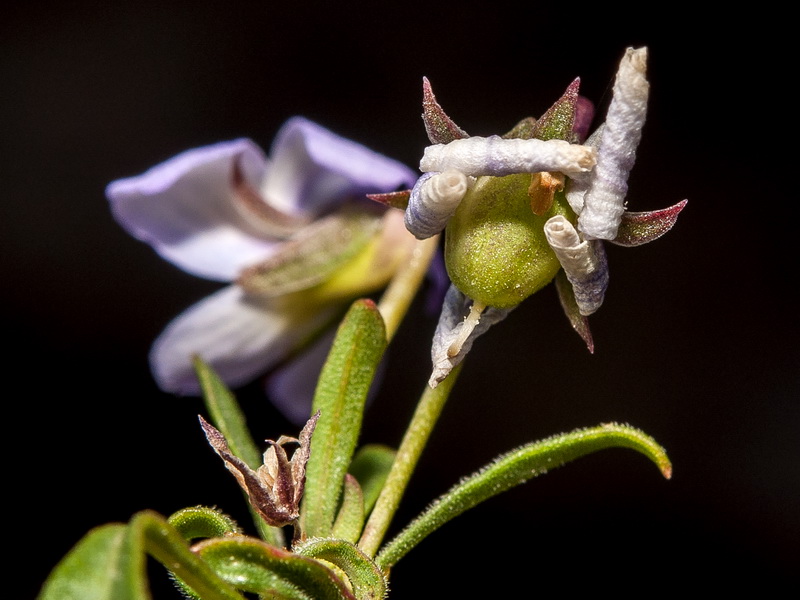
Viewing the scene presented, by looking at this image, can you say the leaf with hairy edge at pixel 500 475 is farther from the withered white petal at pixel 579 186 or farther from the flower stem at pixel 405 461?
the withered white petal at pixel 579 186

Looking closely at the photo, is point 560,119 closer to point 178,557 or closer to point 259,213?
point 178,557

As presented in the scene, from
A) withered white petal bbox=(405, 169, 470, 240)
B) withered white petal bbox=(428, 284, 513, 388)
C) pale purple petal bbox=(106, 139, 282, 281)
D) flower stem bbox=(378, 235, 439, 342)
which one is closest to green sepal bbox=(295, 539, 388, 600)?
withered white petal bbox=(428, 284, 513, 388)

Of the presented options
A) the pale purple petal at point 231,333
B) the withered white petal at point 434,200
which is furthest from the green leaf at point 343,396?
the pale purple petal at point 231,333

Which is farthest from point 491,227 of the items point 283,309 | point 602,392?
point 602,392


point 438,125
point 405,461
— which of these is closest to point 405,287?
point 405,461

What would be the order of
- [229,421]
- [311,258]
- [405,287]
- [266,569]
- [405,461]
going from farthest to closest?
[311,258], [405,287], [229,421], [405,461], [266,569]

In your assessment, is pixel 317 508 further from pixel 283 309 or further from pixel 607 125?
pixel 283 309
